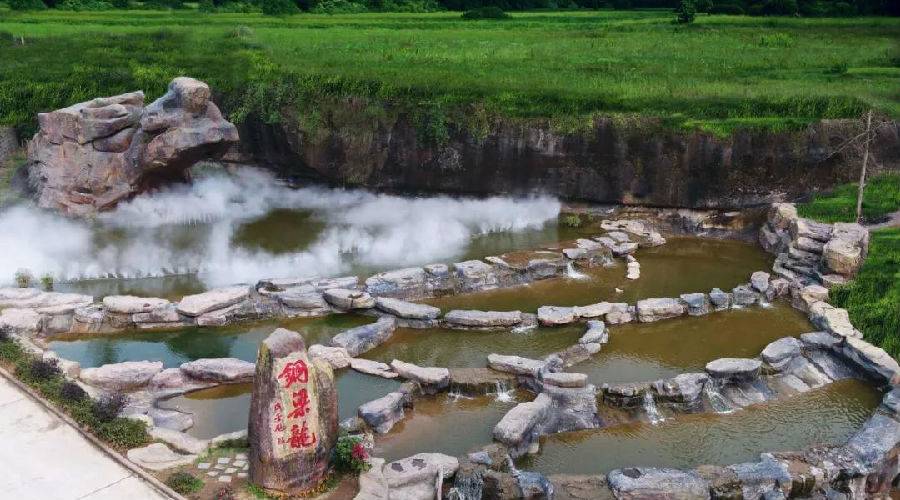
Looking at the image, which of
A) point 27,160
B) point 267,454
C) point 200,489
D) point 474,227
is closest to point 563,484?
point 267,454

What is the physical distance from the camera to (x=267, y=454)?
34.1 ft

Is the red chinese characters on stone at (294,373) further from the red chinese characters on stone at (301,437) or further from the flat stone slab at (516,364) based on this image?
the flat stone slab at (516,364)

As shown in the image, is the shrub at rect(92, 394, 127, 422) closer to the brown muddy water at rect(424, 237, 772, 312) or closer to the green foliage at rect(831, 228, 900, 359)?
the brown muddy water at rect(424, 237, 772, 312)

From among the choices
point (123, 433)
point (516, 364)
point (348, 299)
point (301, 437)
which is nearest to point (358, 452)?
point (301, 437)

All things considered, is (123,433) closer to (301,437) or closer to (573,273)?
(301,437)

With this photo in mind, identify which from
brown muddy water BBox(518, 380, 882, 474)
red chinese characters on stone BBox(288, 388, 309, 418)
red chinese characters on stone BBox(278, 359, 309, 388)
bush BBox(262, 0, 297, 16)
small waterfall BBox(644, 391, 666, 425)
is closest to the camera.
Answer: red chinese characters on stone BBox(278, 359, 309, 388)

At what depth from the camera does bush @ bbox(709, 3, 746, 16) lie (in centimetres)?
3722

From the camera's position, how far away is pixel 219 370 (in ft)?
46.2

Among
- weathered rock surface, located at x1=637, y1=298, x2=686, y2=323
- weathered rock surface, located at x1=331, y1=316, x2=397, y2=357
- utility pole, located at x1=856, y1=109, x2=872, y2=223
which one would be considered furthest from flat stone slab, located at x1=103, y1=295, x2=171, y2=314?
utility pole, located at x1=856, y1=109, x2=872, y2=223

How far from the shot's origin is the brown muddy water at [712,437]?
489 inches

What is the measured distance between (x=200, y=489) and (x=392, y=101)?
14417 mm

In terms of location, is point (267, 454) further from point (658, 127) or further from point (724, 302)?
point (658, 127)

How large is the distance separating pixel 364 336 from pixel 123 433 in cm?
502

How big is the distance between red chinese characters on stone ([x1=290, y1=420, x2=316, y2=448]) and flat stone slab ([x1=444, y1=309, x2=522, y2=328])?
Answer: 609cm
